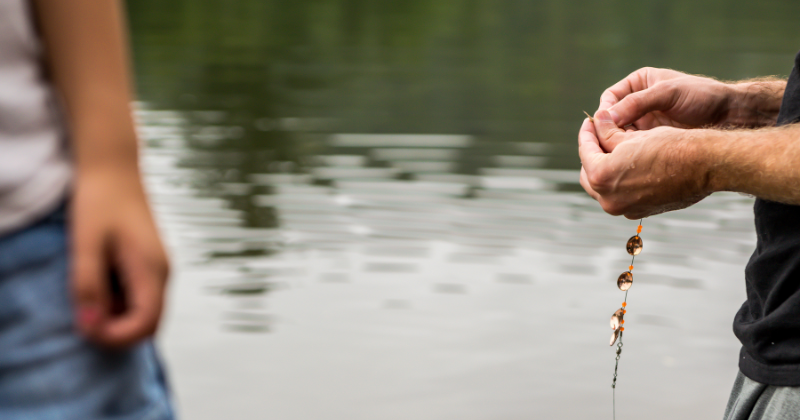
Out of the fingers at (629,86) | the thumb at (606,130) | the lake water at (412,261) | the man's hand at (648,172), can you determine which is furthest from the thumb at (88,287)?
the lake water at (412,261)

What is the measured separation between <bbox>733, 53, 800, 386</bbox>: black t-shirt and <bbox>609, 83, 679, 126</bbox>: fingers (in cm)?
29

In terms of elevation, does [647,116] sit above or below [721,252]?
above

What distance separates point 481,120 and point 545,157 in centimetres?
222

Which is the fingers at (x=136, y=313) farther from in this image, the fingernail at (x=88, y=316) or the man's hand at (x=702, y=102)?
the man's hand at (x=702, y=102)

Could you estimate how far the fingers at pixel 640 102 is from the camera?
1.73 m

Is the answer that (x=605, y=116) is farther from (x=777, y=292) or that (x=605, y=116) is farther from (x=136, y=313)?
(x=136, y=313)

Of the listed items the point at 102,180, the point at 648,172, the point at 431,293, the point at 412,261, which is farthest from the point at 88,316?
the point at 412,261

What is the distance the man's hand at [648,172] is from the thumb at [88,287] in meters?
0.96

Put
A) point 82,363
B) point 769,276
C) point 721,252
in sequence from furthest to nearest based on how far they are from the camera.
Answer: point 721,252 → point 769,276 → point 82,363

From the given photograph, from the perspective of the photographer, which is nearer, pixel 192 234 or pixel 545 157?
pixel 192 234

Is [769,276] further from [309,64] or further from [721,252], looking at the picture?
[309,64]

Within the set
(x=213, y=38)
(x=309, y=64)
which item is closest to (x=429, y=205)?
(x=309, y=64)

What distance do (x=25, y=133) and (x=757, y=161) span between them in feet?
3.52

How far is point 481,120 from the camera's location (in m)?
9.83
